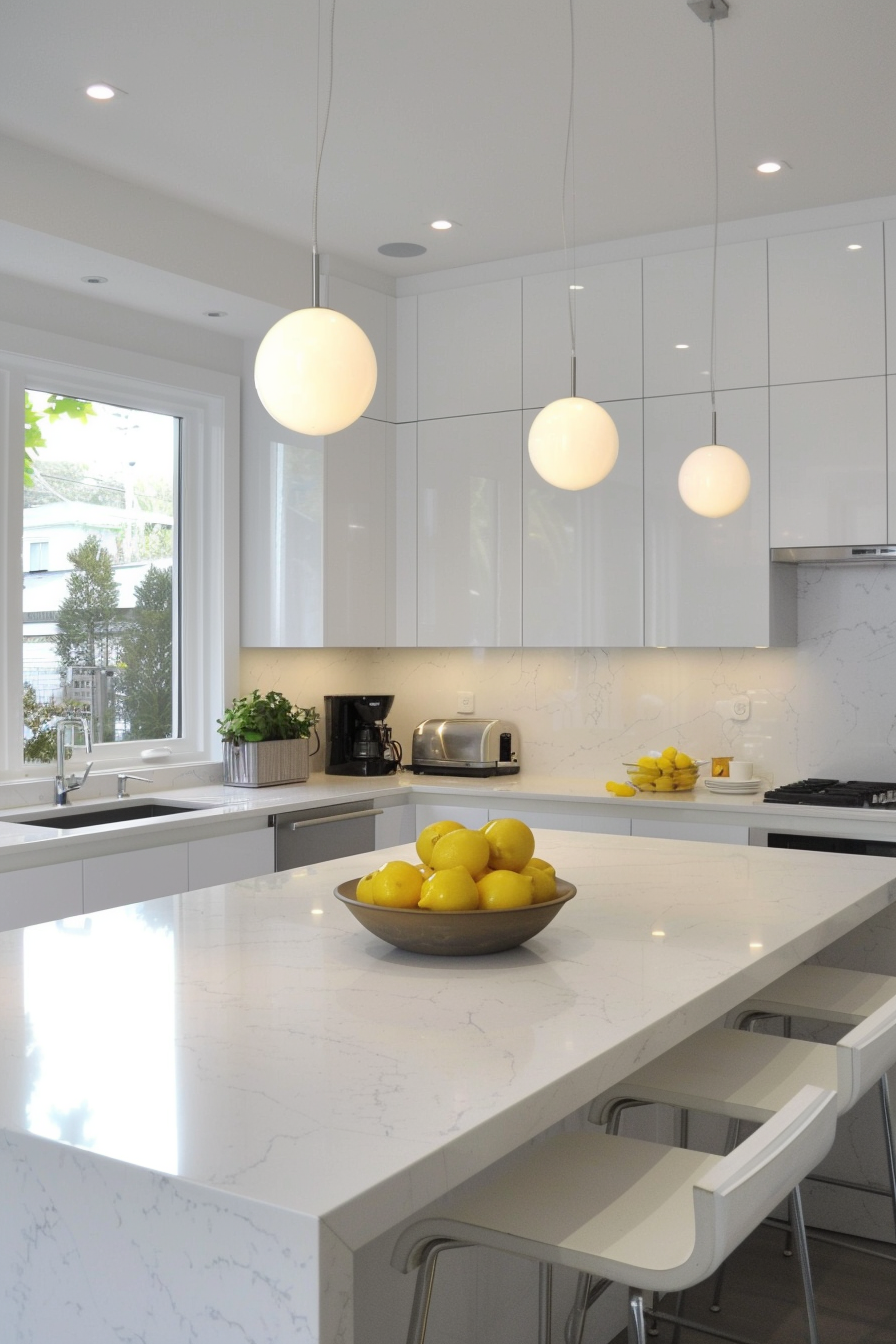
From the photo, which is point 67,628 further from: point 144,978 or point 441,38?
point 144,978

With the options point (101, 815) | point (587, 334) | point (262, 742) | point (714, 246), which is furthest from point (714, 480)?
point (101, 815)

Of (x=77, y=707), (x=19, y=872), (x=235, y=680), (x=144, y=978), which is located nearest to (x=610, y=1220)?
(x=144, y=978)

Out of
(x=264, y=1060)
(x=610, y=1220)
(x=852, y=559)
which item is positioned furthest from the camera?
(x=852, y=559)

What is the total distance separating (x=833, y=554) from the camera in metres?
3.93

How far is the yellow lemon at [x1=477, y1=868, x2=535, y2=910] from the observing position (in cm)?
183

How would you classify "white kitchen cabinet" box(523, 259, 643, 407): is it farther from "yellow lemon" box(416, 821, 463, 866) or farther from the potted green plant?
"yellow lemon" box(416, 821, 463, 866)

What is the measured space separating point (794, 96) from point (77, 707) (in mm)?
2816

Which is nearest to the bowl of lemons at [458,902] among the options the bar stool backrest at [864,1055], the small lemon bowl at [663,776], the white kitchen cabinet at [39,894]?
the bar stool backrest at [864,1055]

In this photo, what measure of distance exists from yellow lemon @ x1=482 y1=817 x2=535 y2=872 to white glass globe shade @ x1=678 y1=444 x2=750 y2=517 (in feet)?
3.72

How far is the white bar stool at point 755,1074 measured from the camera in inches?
67.6

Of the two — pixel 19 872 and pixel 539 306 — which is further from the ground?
pixel 539 306

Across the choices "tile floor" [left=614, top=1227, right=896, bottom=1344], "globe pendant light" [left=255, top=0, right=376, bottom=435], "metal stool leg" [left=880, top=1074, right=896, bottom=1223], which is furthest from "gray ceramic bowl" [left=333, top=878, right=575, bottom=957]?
"tile floor" [left=614, top=1227, right=896, bottom=1344]

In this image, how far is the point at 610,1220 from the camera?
1514 millimetres

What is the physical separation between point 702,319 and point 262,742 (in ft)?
6.79
